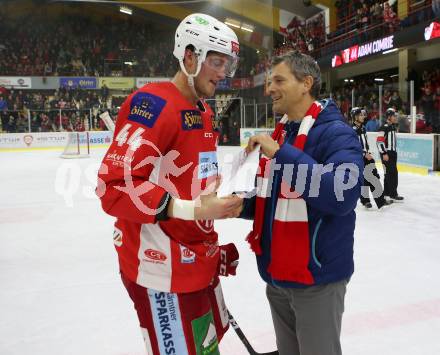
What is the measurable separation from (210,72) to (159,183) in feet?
1.23

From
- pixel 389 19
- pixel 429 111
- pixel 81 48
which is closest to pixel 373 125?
pixel 429 111

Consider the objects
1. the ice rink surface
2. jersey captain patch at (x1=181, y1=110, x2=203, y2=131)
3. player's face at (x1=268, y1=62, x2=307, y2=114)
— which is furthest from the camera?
the ice rink surface

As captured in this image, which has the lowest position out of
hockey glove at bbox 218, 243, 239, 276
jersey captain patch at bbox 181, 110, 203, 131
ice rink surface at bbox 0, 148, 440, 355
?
ice rink surface at bbox 0, 148, 440, 355

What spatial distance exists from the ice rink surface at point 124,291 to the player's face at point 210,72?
151 cm

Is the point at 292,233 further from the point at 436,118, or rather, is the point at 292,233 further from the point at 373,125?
the point at 373,125

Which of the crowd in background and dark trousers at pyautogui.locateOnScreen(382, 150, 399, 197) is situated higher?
the crowd in background

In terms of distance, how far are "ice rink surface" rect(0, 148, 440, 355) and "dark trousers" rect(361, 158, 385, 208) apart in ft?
0.49

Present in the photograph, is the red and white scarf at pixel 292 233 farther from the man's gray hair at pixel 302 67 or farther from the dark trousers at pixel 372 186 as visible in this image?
the dark trousers at pixel 372 186

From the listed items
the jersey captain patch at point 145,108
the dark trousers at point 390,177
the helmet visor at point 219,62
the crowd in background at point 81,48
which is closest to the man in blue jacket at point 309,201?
the helmet visor at point 219,62

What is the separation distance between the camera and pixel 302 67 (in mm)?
1414

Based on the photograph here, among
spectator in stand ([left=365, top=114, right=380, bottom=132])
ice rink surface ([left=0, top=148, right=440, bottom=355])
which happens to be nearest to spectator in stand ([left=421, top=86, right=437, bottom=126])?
spectator in stand ([left=365, top=114, right=380, bottom=132])

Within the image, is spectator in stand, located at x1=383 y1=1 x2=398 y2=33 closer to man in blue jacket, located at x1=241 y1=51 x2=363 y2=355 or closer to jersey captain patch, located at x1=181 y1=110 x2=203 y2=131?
man in blue jacket, located at x1=241 y1=51 x2=363 y2=355

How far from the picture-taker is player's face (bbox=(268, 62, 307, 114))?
4.66 feet

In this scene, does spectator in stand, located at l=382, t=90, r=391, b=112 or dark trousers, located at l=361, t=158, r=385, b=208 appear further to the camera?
spectator in stand, located at l=382, t=90, r=391, b=112
